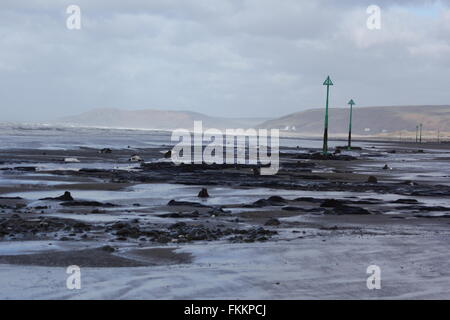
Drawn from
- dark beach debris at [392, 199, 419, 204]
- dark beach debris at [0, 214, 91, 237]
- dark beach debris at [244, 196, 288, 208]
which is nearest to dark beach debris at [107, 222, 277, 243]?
dark beach debris at [0, 214, 91, 237]

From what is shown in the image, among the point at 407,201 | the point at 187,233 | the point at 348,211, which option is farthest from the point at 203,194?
the point at 187,233

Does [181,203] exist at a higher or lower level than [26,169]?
lower

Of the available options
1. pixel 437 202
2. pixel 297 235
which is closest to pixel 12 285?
pixel 297 235

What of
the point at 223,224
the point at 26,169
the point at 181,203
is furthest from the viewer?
the point at 26,169

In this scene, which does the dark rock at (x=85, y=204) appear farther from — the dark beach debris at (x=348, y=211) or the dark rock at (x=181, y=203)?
the dark beach debris at (x=348, y=211)

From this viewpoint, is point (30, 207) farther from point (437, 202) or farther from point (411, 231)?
point (437, 202)

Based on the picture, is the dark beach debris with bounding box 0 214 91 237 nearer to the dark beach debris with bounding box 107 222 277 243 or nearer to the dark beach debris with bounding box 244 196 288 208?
the dark beach debris with bounding box 107 222 277 243

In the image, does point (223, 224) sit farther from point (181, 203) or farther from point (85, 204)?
point (85, 204)

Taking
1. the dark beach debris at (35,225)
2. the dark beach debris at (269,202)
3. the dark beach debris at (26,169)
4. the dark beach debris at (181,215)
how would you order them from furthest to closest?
the dark beach debris at (26,169) < the dark beach debris at (269,202) < the dark beach debris at (181,215) < the dark beach debris at (35,225)

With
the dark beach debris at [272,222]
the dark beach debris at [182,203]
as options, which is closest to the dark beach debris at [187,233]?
the dark beach debris at [272,222]
